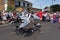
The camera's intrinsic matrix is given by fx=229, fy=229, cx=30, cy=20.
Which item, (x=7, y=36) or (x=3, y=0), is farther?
(x=3, y=0)

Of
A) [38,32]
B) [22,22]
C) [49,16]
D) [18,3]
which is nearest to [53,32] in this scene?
[38,32]

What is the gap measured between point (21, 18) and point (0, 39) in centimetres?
210

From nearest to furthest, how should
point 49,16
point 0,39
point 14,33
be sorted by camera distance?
point 0,39 → point 14,33 → point 49,16

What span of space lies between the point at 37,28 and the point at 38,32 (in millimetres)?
385

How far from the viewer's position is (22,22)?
11398 millimetres

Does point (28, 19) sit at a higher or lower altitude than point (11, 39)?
higher

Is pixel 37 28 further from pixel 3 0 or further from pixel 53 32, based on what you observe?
pixel 3 0

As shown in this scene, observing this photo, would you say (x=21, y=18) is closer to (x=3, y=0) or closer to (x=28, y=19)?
(x=28, y=19)

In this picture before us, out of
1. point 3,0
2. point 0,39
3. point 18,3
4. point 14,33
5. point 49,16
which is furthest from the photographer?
point 18,3

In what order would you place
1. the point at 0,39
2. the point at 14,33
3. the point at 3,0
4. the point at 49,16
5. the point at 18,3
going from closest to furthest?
the point at 0,39, the point at 14,33, the point at 49,16, the point at 3,0, the point at 18,3

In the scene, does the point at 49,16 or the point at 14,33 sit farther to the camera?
the point at 49,16

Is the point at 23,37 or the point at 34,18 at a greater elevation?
the point at 34,18

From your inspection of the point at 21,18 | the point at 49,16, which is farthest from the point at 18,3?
the point at 21,18

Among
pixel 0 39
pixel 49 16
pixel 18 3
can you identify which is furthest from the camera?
pixel 18 3
